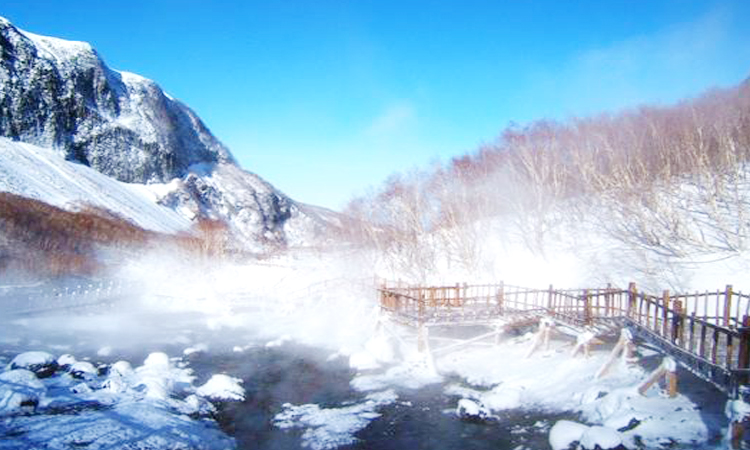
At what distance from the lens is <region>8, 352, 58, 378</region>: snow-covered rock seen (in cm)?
1666

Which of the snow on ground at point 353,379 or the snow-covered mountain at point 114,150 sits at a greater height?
the snow-covered mountain at point 114,150

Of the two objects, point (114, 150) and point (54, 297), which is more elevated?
point (114, 150)

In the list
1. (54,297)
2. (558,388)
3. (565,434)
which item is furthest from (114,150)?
(565,434)

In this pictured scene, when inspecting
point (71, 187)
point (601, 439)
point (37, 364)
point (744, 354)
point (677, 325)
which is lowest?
point (37, 364)

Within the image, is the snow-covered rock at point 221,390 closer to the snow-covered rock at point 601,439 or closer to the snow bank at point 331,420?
the snow bank at point 331,420

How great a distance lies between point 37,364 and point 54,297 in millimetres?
18928

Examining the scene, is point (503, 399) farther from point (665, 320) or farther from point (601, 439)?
point (665, 320)

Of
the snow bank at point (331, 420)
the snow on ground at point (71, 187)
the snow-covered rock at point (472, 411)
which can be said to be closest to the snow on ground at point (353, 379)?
the snow bank at point (331, 420)

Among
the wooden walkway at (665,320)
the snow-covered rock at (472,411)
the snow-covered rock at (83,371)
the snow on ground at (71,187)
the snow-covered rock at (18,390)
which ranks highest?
the snow on ground at (71,187)

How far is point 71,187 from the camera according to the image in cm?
6469

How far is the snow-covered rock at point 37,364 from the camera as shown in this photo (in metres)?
16.7

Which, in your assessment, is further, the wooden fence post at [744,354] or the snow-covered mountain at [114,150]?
the snow-covered mountain at [114,150]

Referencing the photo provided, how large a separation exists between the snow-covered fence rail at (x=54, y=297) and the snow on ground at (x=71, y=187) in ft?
64.5

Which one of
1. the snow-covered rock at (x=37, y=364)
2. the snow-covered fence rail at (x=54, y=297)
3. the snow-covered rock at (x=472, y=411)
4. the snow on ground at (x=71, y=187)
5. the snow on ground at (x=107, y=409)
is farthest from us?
the snow on ground at (x=71, y=187)
